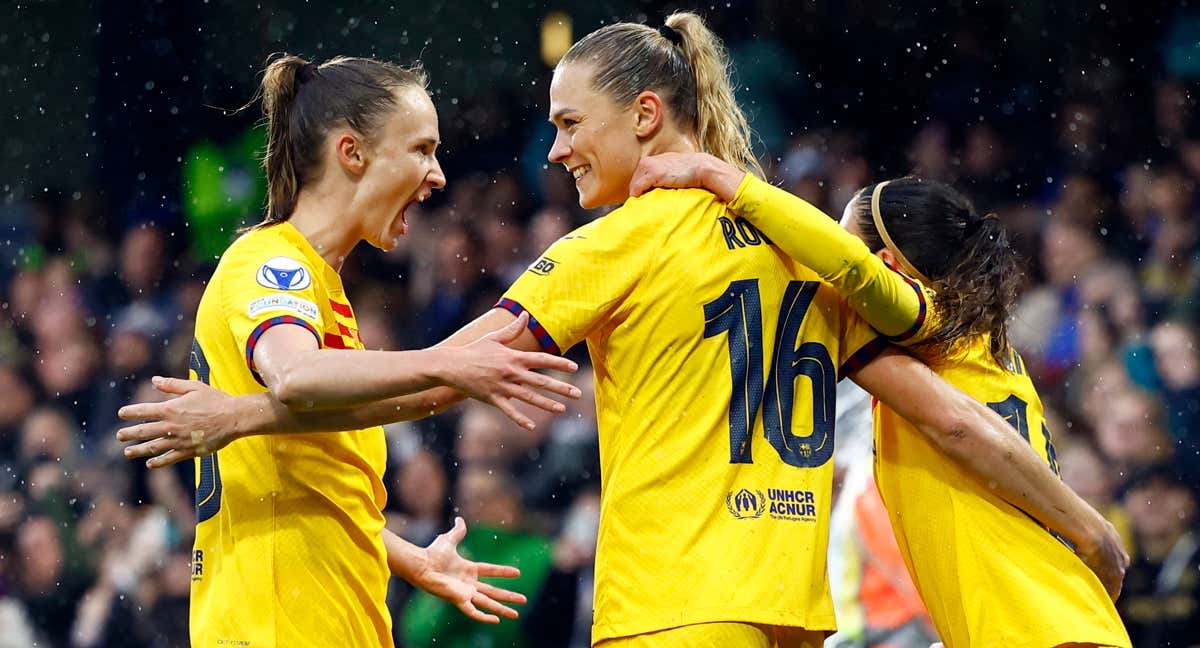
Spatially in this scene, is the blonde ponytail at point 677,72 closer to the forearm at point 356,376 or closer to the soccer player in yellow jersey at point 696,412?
the soccer player in yellow jersey at point 696,412

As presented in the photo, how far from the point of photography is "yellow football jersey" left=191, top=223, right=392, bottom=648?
9.20 ft

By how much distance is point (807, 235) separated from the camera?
2.82m

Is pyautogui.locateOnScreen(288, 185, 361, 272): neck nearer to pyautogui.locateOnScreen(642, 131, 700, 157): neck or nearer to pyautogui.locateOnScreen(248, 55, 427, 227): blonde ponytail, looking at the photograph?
pyautogui.locateOnScreen(248, 55, 427, 227): blonde ponytail

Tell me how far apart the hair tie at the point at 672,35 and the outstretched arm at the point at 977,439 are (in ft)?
2.57

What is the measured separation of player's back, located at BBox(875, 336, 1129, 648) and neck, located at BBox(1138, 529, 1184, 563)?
253cm

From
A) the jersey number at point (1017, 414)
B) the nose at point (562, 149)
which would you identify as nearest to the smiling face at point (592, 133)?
the nose at point (562, 149)

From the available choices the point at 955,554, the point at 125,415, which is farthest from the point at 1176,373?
the point at 125,415

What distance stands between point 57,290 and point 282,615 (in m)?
6.41

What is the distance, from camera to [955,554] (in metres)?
3.07

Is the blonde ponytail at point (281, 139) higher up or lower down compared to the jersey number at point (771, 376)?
higher up

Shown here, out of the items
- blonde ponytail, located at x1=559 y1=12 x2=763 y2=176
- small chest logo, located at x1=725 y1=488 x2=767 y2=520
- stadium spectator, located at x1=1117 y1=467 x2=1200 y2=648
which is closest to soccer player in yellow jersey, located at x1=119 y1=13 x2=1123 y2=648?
small chest logo, located at x1=725 y1=488 x2=767 y2=520

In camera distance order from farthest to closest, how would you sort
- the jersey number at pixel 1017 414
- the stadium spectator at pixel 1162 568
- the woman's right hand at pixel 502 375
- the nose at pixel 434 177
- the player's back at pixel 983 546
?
the stadium spectator at pixel 1162 568 < the nose at pixel 434 177 < the jersey number at pixel 1017 414 < the player's back at pixel 983 546 < the woman's right hand at pixel 502 375

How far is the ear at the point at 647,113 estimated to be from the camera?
9.96 feet

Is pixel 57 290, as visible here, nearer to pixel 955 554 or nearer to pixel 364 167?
pixel 364 167
